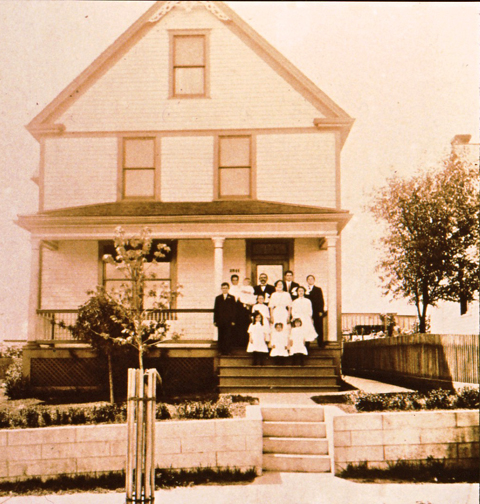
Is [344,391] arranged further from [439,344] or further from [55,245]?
[55,245]

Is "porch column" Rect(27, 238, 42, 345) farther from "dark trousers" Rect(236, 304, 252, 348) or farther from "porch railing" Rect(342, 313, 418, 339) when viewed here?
"porch railing" Rect(342, 313, 418, 339)

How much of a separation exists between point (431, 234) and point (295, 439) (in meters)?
3.37

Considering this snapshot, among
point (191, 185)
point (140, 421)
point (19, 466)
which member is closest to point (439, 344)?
point (140, 421)

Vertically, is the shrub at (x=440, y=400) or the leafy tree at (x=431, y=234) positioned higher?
the leafy tree at (x=431, y=234)

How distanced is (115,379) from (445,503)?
17.5ft

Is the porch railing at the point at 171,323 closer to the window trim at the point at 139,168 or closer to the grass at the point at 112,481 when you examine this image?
the window trim at the point at 139,168

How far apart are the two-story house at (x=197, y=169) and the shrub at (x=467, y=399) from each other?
13.2ft

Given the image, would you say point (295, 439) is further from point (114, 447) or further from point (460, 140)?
point (460, 140)

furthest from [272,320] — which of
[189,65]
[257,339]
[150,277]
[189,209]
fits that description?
[189,65]

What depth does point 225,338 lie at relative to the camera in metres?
11.2

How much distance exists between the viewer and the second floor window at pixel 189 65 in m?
11.7

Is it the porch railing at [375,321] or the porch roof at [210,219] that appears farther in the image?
the porch roof at [210,219]

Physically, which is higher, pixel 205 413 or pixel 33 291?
pixel 33 291

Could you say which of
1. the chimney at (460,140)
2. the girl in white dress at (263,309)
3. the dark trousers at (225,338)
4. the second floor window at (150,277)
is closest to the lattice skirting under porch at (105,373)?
the dark trousers at (225,338)
